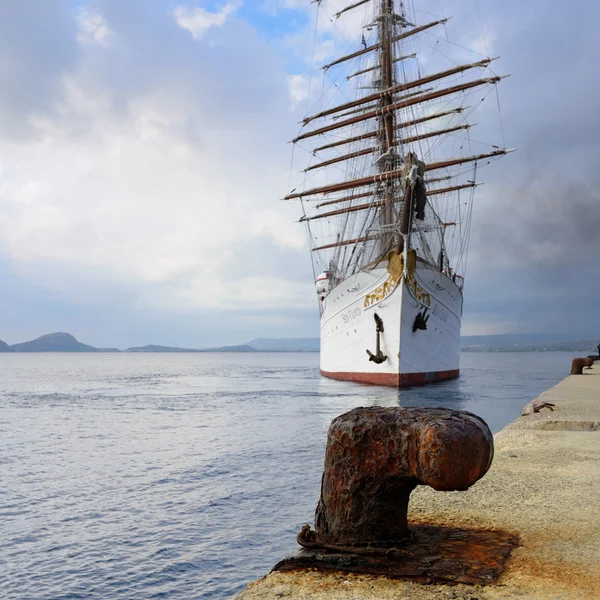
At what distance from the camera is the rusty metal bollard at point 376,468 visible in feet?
8.24

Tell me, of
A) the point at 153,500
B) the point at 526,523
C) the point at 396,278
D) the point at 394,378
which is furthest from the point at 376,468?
the point at 394,378

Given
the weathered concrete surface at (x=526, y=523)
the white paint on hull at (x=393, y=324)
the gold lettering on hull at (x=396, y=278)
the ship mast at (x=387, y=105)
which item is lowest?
the weathered concrete surface at (x=526, y=523)

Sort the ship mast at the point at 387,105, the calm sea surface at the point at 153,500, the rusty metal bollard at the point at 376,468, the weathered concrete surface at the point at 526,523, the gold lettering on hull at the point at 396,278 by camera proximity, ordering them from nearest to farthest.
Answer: the weathered concrete surface at the point at 526,523
the rusty metal bollard at the point at 376,468
the calm sea surface at the point at 153,500
the gold lettering on hull at the point at 396,278
the ship mast at the point at 387,105

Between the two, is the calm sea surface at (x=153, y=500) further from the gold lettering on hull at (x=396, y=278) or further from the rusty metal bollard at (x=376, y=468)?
the gold lettering on hull at (x=396, y=278)

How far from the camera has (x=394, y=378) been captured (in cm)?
2606

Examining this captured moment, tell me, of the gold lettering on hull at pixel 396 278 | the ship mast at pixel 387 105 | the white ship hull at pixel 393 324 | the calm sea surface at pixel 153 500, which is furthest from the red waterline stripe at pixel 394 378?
the ship mast at pixel 387 105

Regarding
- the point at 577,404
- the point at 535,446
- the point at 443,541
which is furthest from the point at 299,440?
the point at 443,541

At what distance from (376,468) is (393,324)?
77.0ft

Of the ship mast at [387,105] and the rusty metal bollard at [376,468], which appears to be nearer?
the rusty metal bollard at [376,468]

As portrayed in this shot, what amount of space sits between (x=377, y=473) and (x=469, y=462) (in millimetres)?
437

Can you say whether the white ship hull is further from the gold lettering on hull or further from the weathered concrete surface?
the weathered concrete surface

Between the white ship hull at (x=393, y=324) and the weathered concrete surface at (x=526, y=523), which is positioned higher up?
the white ship hull at (x=393, y=324)

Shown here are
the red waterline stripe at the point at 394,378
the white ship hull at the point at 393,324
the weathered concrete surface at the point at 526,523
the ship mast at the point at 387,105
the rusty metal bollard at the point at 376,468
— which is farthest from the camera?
the ship mast at the point at 387,105

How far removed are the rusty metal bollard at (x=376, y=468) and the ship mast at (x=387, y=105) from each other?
31812mm
